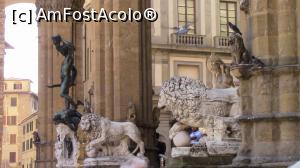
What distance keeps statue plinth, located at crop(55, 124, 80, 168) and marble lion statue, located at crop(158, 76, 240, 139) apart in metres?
7.89

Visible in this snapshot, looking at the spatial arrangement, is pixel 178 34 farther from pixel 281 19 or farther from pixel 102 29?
pixel 281 19

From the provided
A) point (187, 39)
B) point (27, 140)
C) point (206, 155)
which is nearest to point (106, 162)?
point (206, 155)

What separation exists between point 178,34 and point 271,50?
3330 cm

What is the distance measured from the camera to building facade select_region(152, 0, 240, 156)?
45938mm

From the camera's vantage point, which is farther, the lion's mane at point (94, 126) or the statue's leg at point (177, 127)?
the lion's mane at point (94, 126)

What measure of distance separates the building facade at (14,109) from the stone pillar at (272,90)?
99949 millimetres

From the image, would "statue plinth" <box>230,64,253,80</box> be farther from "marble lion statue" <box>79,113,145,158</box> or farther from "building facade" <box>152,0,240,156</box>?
"building facade" <box>152,0,240,156</box>

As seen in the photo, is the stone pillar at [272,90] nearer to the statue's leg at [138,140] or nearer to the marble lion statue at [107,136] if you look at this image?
the marble lion statue at [107,136]

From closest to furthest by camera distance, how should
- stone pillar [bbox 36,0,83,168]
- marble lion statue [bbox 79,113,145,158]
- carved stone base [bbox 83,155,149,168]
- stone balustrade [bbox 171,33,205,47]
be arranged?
marble lion statue [bbox 79,113,145,158] < carved stone base [bbox 83,155,149,168] < stone pillar [bbox 36,0,83,168] < stone balustrade [bbox 171,33,205,47]

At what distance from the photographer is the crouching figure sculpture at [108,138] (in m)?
A: 20.3

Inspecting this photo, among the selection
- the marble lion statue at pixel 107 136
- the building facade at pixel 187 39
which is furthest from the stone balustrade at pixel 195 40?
the marble lion statue at pixel 107 136

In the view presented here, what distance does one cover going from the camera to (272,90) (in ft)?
42.0

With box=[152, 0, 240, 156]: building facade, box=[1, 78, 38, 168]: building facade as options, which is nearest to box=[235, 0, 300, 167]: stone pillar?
box=[152, 0, 240, 156]: building facade

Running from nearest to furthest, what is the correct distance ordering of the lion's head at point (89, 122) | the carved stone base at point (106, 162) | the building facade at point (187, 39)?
the lion's head at point (89, 122) < the carved stone base at point (106, 162) < the building facade at point (187, 39)
